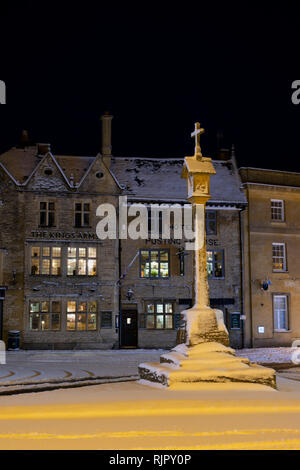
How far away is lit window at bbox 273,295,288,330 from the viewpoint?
33.1 metres

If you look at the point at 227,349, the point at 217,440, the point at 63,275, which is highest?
the point at 63,275

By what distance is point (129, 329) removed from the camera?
3150 centimetres

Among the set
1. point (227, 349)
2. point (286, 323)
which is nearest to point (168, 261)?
point (286, 323)

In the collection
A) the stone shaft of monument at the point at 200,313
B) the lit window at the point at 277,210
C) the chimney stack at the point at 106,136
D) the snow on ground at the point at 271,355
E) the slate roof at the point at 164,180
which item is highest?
the chimney stack at the point at 106,136

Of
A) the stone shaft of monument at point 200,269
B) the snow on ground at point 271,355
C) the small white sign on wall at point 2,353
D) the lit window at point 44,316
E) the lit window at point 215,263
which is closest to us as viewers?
the stone shaft of monument at point 200,269

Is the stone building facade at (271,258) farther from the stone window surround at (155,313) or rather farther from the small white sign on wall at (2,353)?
the small white sign on wall at (2,353)

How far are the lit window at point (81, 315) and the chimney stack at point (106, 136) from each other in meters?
9.01

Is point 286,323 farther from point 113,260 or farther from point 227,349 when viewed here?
point 227,349

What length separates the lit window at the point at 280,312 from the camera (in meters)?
33.1

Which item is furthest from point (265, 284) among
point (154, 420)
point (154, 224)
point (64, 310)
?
point (154, 420)

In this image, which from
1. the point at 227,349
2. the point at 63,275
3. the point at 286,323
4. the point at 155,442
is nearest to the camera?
the point at 155,442

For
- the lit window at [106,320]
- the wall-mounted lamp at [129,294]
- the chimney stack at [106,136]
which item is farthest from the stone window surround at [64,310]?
the chimney stack at [106,136]

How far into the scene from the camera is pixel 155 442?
21.6 feet

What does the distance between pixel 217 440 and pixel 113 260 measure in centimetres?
2494
